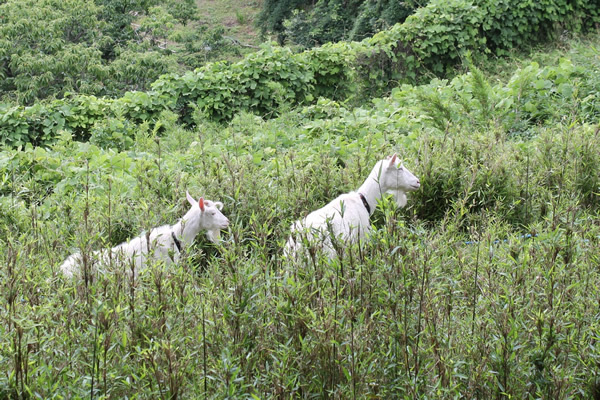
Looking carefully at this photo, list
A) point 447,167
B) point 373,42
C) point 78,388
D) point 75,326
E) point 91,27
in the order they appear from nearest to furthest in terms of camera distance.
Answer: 1. point 78,388
2. point 75,326
3. point 447,167
4. point 373,42
5. point 91,27

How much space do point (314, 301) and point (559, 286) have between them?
1.12 m

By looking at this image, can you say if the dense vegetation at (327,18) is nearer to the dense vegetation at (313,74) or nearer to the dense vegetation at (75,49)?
the dense vegetation at (313,74)

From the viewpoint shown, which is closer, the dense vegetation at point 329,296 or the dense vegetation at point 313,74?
the dense vegetation at point 329,296

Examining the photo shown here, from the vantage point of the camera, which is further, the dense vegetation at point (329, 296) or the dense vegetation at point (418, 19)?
the dense vegetation at point (418, 19)

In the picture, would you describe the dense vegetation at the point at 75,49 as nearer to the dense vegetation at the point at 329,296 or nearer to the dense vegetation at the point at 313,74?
the dense vegetation at the point at 313,74

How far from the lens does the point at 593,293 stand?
316 centimetres

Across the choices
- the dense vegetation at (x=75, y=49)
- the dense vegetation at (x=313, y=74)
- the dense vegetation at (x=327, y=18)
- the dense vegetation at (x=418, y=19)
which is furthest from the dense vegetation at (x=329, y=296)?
the dense vegetation at (x=327, y=18)

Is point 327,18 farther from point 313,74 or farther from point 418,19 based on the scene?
point 313,74

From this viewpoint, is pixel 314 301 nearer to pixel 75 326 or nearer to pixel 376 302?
pixel 376 302

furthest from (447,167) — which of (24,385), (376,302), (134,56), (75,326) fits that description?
(134,56)

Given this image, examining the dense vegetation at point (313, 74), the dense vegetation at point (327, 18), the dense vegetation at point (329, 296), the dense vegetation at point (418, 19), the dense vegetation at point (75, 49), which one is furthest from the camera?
the dense vegetation at point (327, 18)

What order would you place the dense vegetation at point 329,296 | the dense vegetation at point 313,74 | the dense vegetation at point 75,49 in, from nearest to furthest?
the dense vegetation at point 329,296
the dense vegetation at point 313,74
the dense vegetation at point 75,49

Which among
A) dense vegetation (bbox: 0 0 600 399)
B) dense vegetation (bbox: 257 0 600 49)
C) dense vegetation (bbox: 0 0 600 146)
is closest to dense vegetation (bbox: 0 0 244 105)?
dense vegetation (bbox: 0 0 600 146)

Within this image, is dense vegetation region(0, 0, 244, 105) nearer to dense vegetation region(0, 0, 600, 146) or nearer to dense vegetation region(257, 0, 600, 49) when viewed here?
dense vegetation region(0, 0, 600, 146)
